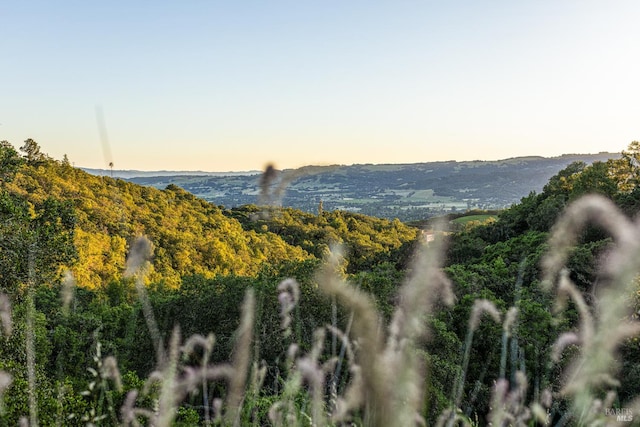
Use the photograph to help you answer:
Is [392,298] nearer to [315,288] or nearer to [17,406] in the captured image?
[315,288]

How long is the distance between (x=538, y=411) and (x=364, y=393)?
688mm

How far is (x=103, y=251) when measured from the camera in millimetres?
33156

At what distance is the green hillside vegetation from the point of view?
6.59 feet

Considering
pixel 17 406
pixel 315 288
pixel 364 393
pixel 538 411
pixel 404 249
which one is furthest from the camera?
pixel 404 249

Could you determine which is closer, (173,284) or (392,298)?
(392,298)

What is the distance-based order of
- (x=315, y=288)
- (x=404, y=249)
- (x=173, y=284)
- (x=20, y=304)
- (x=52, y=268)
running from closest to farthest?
1. (x=20, y=304)
2. (x=52, y=268)
3. (x=315, y=288)
4. (x=173, y=284)
5. (x=404, y=249)

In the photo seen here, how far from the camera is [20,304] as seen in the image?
398 inches

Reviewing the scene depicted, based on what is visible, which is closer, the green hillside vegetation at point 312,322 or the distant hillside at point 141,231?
the green hillside vegetation at point 312,322

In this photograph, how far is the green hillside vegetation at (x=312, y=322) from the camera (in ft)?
6.59

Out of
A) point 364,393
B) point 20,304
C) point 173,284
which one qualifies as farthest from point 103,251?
point 364,393

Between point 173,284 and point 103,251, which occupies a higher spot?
point 103,251

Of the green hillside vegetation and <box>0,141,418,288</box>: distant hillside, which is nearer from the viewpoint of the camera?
the green hillside vegetation

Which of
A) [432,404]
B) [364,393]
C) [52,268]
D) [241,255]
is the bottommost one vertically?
[241,255]

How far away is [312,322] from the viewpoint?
10.9 m
